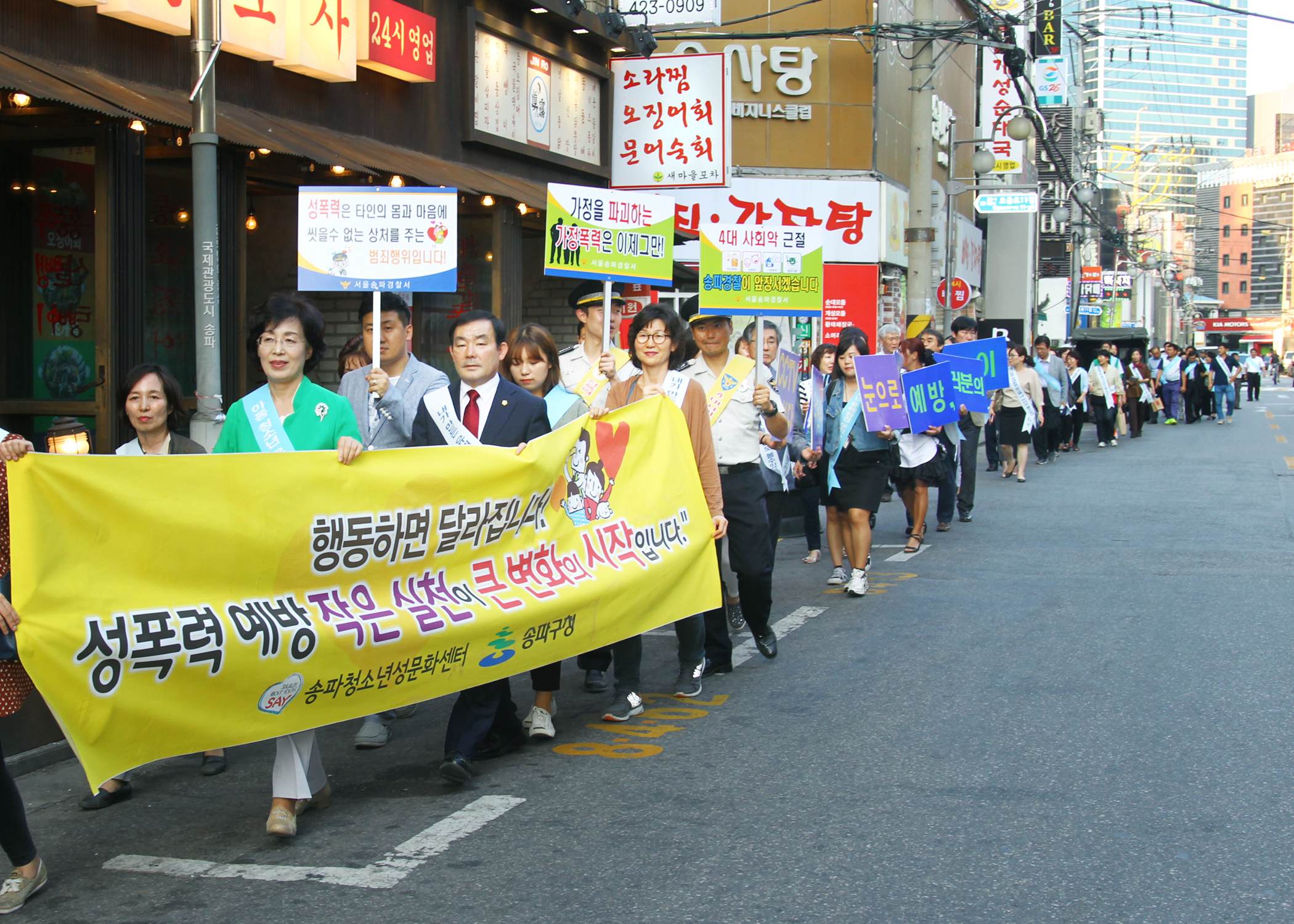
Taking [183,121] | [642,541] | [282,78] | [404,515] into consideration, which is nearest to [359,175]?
[282,78]

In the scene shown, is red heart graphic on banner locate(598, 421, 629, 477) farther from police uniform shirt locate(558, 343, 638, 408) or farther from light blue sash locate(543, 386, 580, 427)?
police uniform shirt locate(558, 343, 638, 408)

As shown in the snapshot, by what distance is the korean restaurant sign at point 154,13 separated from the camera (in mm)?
8383

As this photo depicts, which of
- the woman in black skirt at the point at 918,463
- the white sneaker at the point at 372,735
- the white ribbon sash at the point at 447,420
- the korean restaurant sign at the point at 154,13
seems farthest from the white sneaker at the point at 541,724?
the woman in black skirt at the point at 918,463

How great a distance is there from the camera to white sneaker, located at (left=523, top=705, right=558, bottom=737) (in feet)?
18.9

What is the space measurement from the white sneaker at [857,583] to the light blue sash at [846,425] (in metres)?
0.62

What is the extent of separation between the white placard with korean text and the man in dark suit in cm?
815

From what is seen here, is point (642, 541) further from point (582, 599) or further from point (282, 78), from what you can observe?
point (282, 78)

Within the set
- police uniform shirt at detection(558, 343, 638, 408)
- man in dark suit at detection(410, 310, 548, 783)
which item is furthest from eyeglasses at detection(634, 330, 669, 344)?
police uniform shirt at detection(558, 343, 638, 408)

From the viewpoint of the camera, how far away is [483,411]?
17.9 feet

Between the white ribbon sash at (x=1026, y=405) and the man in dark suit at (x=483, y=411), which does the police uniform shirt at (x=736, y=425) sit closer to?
the man in dark suit at (x=483, y=411)

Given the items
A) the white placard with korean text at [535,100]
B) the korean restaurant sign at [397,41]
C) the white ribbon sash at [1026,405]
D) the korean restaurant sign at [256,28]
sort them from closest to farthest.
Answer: the korean restaurant sign at [256,28] → the korean restaurant sign at [397,41] → the white placard with korean text at [535,100] → the white ribbon sash at [1026,405]

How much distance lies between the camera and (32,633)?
12.7 ft

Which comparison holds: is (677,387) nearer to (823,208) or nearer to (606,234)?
(606,234)

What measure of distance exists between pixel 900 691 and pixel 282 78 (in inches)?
278
